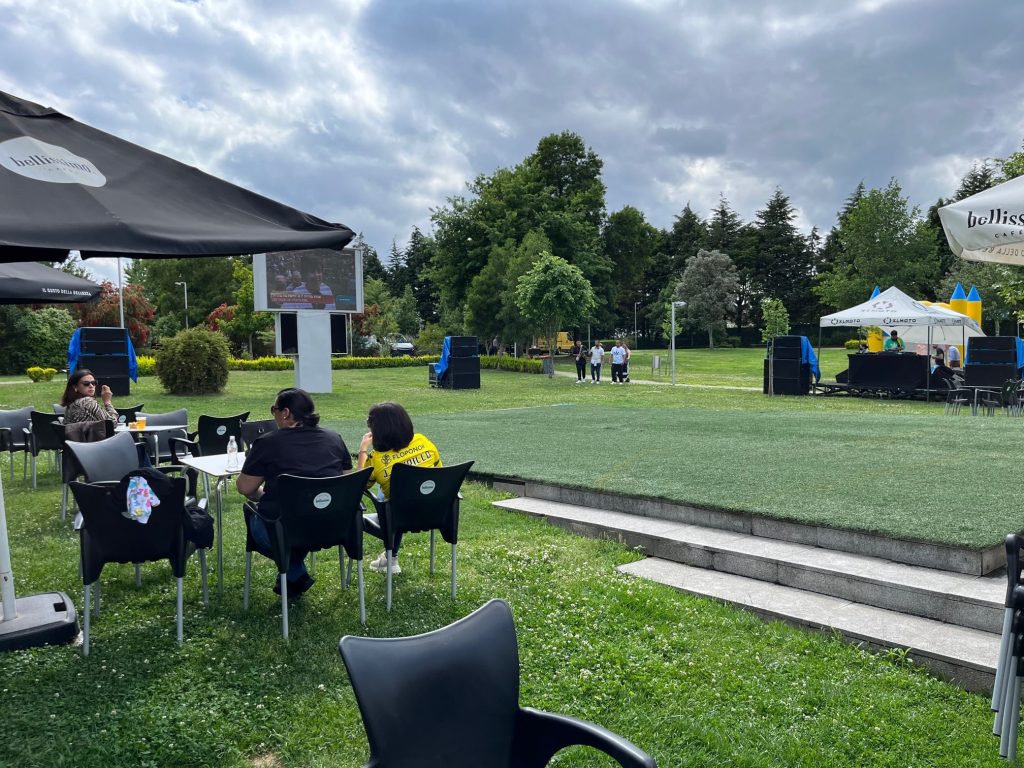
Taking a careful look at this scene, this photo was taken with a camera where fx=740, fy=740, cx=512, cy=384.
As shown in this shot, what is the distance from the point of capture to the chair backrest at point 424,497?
14.8 ft

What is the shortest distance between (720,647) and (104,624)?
3484 millimetres

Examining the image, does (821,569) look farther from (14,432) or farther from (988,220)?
(14,432)

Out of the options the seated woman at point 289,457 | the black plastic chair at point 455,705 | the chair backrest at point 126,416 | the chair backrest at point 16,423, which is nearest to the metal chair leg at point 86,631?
the seated woman at point 289,457

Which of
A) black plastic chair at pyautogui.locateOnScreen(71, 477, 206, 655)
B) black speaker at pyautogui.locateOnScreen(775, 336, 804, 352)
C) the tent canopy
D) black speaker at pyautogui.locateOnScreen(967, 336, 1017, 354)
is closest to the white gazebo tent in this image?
the tent canopy

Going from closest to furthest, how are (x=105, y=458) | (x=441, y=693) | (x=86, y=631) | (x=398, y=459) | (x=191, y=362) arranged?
(x=441, y=693), (x=86, y=631), (x=398, y=459), (x=105, y=458), (x=191, y=362)

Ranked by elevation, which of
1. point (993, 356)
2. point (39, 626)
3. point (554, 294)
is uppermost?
point (554, 294)

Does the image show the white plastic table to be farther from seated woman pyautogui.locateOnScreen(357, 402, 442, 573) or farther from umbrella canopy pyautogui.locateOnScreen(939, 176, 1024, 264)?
umbrella canopy pyautogui.locateOnScreen(939, 176, 1024, 264)

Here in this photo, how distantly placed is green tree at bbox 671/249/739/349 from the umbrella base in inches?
1973

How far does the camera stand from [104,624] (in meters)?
4.26

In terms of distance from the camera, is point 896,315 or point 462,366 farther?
point 462,366

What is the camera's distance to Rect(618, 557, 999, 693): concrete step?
143 inches

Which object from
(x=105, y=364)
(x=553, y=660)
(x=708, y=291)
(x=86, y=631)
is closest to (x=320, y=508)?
(x=86, y=631)

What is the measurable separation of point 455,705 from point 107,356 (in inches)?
715

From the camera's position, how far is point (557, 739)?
2.00 meters
